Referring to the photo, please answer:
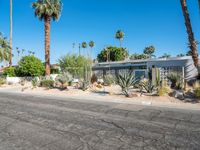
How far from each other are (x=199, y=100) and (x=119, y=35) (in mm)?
60223

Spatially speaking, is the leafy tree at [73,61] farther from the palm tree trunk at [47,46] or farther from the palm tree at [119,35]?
the palm tree at [119,35]

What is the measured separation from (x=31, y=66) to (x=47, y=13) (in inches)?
366

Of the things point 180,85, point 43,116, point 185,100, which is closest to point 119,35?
point 180,85

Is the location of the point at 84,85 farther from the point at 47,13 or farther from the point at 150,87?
the point at 47,13

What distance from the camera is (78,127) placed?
25.9 feet

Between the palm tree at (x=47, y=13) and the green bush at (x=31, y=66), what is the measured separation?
15.0 feet

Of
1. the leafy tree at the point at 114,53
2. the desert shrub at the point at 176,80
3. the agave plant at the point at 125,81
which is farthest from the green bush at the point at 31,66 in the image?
the leafy tree at the point at 114,53

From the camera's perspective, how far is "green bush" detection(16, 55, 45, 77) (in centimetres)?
3566

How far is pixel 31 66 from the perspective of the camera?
35.7 meters

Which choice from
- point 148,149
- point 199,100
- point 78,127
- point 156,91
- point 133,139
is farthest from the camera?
point 156,91

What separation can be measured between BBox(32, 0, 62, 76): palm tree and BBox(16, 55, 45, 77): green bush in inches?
180

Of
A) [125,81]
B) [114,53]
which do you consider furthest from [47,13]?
[114,53]

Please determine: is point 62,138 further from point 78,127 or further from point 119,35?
point 119,35

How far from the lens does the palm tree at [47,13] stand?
32.4 metres
